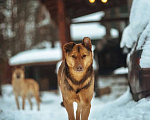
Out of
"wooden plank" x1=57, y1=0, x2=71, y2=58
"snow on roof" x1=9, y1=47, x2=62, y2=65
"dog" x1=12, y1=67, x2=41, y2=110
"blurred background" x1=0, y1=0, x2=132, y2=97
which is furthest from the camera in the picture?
"snow on roof" x1=9, y1=47, x2=62, y2=65

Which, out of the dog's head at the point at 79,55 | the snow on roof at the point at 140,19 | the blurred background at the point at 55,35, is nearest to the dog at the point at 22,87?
the blurred background at the point at 55,35

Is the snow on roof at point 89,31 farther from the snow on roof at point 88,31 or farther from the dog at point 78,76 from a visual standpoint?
the dog at point 78,76

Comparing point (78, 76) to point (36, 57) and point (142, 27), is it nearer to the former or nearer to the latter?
point (142, 27)

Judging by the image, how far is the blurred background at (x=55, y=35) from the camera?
31.2 ft

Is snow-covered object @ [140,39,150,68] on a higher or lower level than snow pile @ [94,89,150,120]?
higher

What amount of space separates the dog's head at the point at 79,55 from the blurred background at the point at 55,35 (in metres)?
3.40

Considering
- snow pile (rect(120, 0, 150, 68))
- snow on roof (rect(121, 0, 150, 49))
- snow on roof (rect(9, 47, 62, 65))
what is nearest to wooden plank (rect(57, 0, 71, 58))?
snow pile (rect(120, 0, 150, 68))

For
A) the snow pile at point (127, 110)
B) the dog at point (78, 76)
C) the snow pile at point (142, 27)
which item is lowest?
the snow pile at point (127, 110)

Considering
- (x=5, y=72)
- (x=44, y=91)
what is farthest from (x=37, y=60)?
(x=5, y=72)

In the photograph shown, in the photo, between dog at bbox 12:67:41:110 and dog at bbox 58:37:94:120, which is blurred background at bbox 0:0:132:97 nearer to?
dog at bbox 12:67:41:110

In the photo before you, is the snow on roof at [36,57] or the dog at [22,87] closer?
the dog at [22,87]

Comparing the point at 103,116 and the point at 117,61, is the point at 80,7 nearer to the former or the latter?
the point at 117,61

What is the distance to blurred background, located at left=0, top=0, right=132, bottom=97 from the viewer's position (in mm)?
9523

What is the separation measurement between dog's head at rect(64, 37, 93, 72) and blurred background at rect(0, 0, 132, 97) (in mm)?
3401
